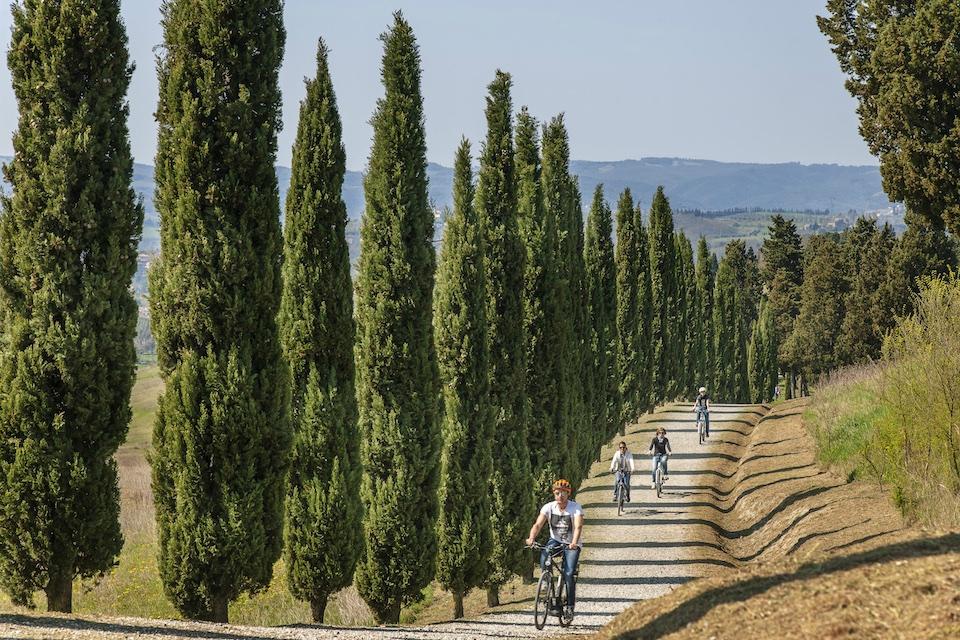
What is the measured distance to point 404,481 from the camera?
64.0 ft

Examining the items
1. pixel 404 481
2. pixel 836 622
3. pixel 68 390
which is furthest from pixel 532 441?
pixel 836 622

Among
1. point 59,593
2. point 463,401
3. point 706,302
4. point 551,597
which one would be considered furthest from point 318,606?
point 706,302

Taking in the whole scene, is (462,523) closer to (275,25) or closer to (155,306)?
(155,306)

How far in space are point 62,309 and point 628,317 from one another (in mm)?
41380

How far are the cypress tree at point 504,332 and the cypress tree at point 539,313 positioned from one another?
4.98 ft

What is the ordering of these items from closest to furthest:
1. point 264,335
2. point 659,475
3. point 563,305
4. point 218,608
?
1. point 218,608
2. point 264,335
3. point 563,305
4. point 659,475

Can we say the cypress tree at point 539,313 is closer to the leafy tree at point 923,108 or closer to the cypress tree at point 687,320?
the leafy tree at point 923,108

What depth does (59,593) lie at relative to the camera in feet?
45.6

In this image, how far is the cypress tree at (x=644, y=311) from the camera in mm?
54250

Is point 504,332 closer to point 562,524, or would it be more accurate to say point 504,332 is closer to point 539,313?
point 539,313

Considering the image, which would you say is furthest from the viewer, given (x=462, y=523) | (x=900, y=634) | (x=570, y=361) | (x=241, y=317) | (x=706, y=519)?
(x=706, y=519)

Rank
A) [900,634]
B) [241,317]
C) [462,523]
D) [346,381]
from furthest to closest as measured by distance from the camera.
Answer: [462,523], [346,381], [241,317], [900,634]

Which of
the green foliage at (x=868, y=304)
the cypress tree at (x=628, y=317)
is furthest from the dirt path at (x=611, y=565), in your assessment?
the green foliage at (x=868, y=304)

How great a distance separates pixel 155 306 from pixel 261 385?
1908 mm
